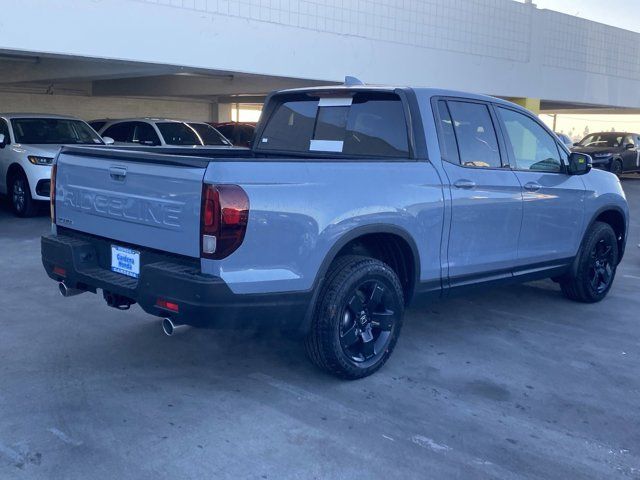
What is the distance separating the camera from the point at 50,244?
15.9 feet

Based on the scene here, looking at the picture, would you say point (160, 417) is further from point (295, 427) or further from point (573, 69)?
point (573, 69)

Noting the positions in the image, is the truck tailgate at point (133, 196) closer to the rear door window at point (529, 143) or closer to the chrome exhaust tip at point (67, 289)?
the chrome exhaust tip at point (67, 289)

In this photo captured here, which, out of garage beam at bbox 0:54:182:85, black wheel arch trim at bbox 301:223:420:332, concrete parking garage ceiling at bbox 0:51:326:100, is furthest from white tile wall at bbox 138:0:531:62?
black wheel arch trim at bbox 301:223:420:332

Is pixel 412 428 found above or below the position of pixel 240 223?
below

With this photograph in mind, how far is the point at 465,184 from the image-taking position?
209 inches

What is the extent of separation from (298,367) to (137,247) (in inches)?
56.7

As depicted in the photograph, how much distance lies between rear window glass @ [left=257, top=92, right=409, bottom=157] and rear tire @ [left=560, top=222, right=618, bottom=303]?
259 cm

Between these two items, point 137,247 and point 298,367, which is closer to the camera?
point 137,247

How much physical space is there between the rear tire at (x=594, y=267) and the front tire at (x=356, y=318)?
265 centimetres

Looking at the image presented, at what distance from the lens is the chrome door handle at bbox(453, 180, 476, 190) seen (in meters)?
5.26

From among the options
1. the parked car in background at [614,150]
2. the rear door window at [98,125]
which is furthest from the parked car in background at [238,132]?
the parked car in background at [614,150]

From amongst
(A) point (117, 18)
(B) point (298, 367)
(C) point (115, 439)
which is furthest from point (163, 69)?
(C) point (115, 439)

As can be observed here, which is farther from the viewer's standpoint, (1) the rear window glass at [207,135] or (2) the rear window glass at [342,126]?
(1) the rear window glass at [207,135]

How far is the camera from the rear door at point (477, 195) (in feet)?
17.4
